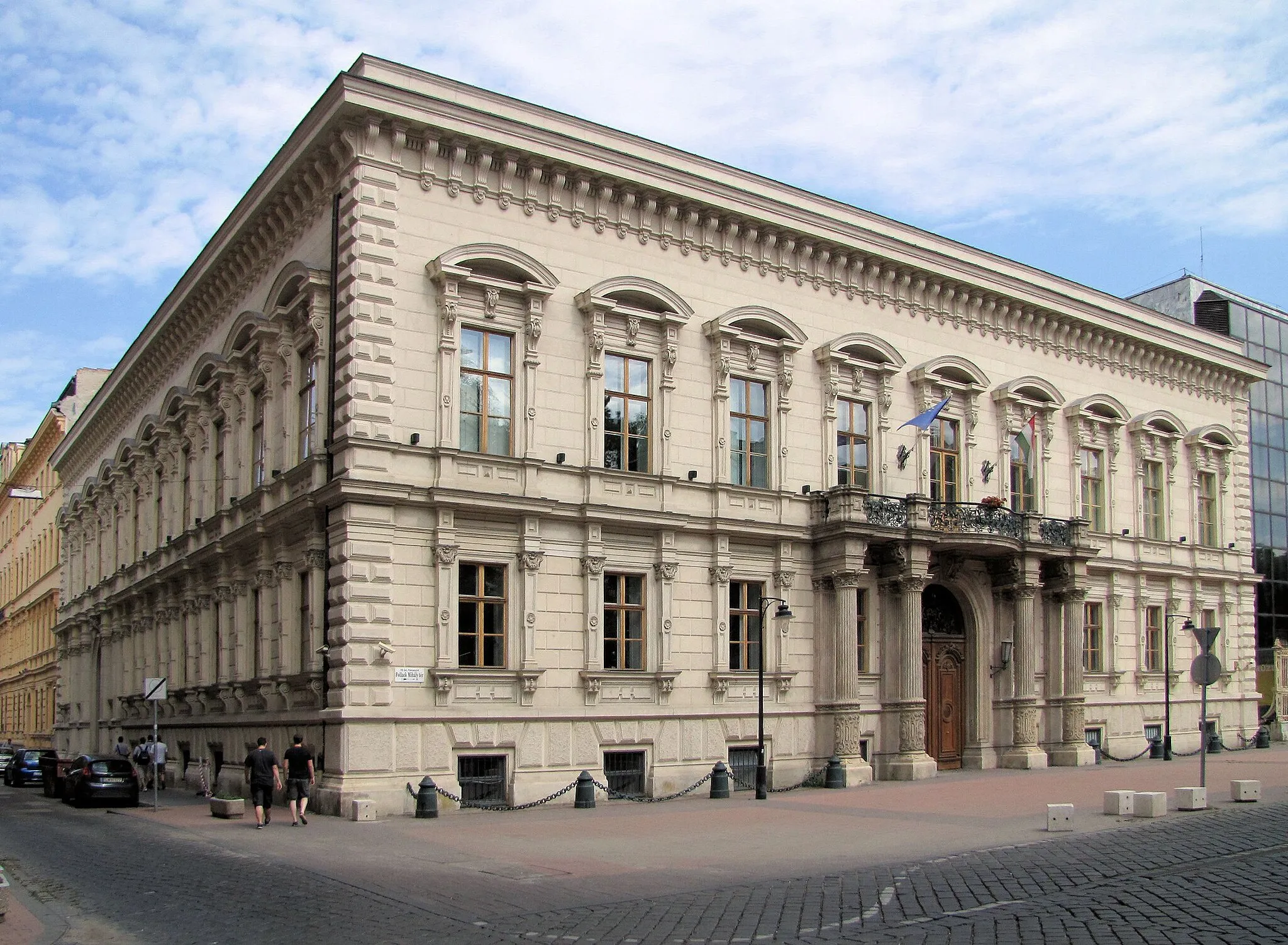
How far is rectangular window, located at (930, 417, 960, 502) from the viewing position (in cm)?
3619

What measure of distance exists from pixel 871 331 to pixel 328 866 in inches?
891

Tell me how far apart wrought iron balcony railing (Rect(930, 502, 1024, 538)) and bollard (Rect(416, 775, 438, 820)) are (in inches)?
600

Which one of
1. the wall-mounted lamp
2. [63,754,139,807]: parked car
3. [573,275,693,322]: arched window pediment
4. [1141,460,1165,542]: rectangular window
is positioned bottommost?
[63,754,139,807]: parked car

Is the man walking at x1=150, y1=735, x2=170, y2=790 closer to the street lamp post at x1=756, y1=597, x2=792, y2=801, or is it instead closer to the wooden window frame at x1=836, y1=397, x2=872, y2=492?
the street lamp post at x1=756, y1=597, x2=792, y2=801

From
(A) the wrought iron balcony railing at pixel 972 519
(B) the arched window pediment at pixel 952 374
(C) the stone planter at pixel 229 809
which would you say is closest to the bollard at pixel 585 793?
(C) the stone planter at pixel 229 809

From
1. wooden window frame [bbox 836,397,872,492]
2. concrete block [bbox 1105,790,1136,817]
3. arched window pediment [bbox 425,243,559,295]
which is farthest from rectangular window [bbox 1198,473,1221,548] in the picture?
arched window pediment [bbox 425,243,559,295]

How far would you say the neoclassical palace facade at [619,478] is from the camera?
26.8m

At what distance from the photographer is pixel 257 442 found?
109 feet

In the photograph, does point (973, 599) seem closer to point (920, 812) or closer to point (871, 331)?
point (871, 331)

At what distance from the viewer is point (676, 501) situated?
30.5 meters

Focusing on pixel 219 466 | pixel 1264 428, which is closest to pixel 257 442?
pixel 219 466

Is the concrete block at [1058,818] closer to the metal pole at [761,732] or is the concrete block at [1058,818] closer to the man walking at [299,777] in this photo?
the metal pole at [761,732]

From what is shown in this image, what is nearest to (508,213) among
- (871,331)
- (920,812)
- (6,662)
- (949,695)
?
(871,331)

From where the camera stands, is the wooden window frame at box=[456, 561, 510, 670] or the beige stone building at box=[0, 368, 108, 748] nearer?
the wooden window frame at box=[456, 561, 510, 670]
